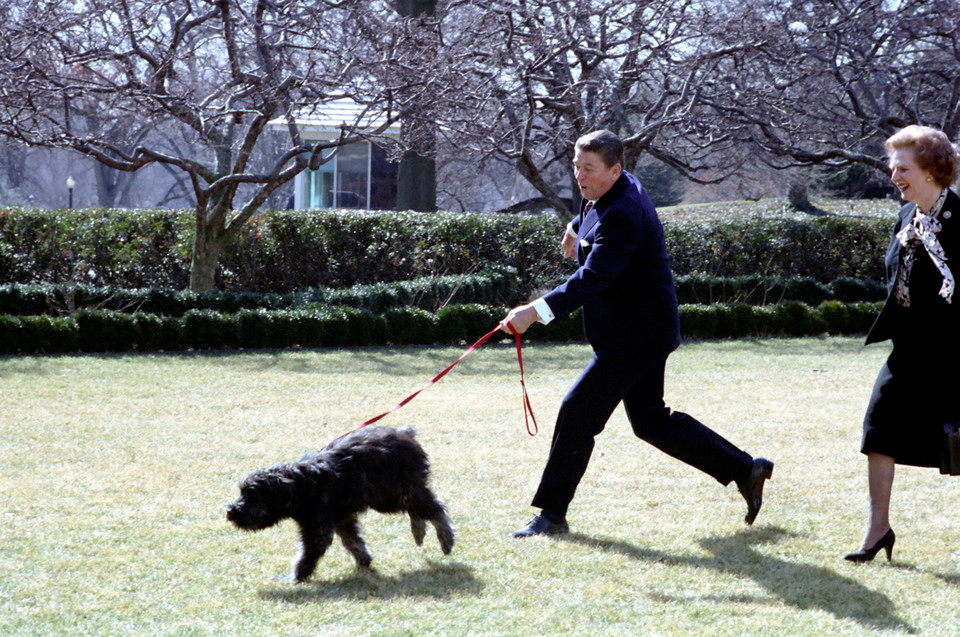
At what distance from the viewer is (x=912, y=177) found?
164 inches

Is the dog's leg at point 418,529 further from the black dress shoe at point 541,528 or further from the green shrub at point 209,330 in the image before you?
the green shrub at point 209,330

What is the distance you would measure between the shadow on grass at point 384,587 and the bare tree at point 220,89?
9058mm

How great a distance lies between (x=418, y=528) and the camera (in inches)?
180

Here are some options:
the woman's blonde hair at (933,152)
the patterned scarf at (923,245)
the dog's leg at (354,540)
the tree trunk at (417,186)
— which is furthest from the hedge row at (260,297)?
the woman's blonde hair at (933,152)

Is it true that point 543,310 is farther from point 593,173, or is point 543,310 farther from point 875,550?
point 875,550

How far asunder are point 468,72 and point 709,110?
4753 millimetres

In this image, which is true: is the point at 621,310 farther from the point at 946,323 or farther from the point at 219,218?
the point at 219,218

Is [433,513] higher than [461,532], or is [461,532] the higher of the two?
[433,513]

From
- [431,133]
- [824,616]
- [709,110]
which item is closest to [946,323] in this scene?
[824,616]

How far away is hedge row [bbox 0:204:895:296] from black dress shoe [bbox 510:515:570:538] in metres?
9.85

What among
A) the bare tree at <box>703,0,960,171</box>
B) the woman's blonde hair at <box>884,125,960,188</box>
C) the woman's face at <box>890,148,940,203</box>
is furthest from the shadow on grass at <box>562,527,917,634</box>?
the bare tree at <box>703,0,960,171</box>

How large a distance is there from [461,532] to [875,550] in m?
1.99

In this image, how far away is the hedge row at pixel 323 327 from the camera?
11.1 meters

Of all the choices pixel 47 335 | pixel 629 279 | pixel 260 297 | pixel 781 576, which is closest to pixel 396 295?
pixel 260 297
